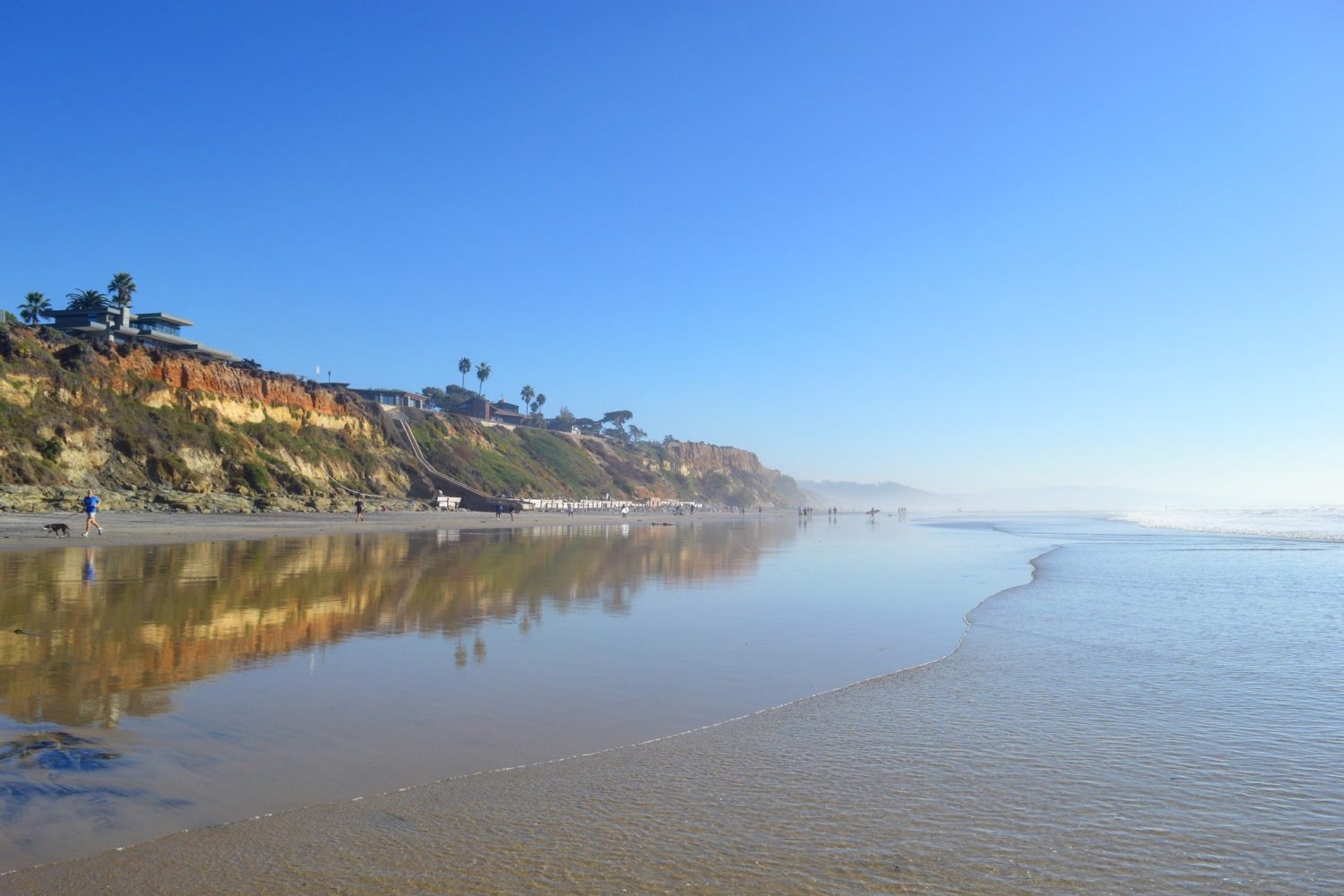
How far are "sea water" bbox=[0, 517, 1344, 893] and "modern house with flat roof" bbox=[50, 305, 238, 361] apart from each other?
6281cm

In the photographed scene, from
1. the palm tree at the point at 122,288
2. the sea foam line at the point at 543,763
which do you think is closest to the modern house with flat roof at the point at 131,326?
the palm tree at the point at 122,288

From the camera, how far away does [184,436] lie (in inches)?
1726

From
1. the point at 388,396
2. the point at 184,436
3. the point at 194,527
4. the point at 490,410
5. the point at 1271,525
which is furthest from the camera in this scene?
the point at 490,410

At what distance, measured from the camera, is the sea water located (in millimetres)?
4125

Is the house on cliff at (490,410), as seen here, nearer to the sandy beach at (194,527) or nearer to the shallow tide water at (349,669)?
the sandy beach at (194,527)

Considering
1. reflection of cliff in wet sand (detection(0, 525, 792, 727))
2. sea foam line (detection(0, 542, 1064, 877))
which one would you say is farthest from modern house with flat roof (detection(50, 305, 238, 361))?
sea foam line (detection(0, 542, 1064, 877))

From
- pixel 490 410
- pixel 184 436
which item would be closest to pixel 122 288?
pixel 184 436

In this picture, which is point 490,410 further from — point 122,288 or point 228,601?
point 228,601

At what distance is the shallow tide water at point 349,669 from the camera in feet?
17.6

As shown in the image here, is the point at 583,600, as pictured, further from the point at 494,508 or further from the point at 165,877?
the point at 494,508

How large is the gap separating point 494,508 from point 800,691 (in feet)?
198

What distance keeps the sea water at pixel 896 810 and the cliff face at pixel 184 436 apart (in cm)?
3324

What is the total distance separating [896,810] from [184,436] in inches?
1897

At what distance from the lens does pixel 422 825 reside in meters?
4.73
